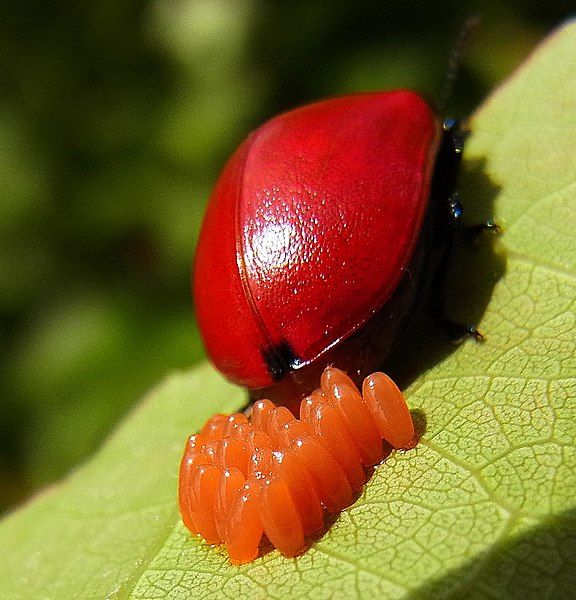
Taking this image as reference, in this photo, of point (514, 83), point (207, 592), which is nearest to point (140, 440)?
point (207, 592)

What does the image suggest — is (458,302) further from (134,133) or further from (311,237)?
(134,133)

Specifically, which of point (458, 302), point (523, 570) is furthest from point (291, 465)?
point (458, 302)

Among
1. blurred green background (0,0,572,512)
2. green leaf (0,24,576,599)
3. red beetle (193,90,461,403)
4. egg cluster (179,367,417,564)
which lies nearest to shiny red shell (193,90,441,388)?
red beetle (193,90,461,403)

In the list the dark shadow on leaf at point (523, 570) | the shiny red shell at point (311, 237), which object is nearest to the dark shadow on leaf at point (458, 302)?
the shiny red shell at point (311, 237)

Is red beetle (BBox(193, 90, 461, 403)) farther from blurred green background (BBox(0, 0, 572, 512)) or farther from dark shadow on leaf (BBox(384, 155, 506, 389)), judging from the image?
blurred green background (BBox(0, 0, 572, 512))

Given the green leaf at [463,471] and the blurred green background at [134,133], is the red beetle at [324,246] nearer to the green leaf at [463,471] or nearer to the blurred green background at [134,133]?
the green leaf at [463,471]

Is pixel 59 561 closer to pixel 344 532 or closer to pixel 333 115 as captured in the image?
pixel 344 532
